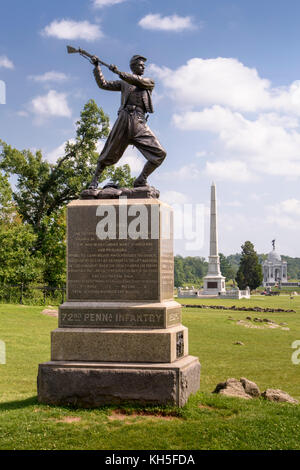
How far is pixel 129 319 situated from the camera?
785cm

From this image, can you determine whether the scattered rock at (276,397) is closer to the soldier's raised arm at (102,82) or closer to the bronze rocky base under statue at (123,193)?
the bronze rocky base under statue at (123,193)

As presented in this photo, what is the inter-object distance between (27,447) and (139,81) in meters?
6.10

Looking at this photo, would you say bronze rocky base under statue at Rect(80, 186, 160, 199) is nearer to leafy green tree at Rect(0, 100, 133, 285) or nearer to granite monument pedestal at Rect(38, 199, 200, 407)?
granite monument pedestal at Rect(38, 199, 200, 407)

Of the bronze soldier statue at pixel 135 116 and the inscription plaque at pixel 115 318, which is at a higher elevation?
the bronze soldier statue at pixel 135 116

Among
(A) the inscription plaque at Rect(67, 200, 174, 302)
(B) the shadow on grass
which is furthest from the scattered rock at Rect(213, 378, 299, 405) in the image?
(B) the shadow on grass

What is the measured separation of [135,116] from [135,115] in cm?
2

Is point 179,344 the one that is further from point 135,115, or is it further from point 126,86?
point 126,86

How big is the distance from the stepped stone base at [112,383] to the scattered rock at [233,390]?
0.96 metres

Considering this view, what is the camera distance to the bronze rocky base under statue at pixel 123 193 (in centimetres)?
836

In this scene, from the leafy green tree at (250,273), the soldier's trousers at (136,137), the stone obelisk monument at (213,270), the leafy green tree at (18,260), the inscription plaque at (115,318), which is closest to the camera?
the inscription plaque at (115,318)

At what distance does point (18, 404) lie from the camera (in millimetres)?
7766

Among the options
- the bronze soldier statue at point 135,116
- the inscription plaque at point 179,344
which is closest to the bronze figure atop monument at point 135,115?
the bronze soldier statue at point 135,116

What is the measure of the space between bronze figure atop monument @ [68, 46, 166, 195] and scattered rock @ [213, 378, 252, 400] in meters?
3.79
